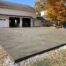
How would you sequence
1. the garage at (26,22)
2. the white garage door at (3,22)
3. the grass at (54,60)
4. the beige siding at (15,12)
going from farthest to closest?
the garage at (26,22) < the beige siding at (15,12) < the white garage door at (3,22) < the grass at (54,60)

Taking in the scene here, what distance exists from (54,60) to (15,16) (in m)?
26.6

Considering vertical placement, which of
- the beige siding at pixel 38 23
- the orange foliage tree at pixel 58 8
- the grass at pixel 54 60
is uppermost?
the orange foliage tree at pixel 58 8

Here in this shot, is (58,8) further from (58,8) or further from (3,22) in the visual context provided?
(3,22)

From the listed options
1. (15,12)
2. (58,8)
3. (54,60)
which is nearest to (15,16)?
(15,12)

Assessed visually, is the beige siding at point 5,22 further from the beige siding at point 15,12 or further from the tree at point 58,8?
the tree at point 58,8

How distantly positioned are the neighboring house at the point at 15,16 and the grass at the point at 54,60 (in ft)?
74.9

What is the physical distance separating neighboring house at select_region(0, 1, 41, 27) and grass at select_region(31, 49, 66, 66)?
2284 cm

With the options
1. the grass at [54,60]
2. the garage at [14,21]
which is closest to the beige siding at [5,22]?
the garage at [14,21]

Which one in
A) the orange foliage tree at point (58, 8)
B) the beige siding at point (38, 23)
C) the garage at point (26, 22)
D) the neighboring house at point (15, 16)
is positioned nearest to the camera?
the orange foliage tree at point (58, 8)

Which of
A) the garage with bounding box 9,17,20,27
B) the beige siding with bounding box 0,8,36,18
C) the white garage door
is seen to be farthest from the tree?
the garage with bounding box 9,17,20,27

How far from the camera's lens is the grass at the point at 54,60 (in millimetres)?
7379

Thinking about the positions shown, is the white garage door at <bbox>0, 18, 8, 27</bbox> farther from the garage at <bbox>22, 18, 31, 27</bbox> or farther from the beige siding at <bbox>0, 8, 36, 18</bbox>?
the garage at <bbox>22, 18, 31, 27</bbox>

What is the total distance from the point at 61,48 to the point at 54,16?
1272 centimetres

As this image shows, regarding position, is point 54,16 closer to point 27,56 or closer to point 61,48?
point 61,48
